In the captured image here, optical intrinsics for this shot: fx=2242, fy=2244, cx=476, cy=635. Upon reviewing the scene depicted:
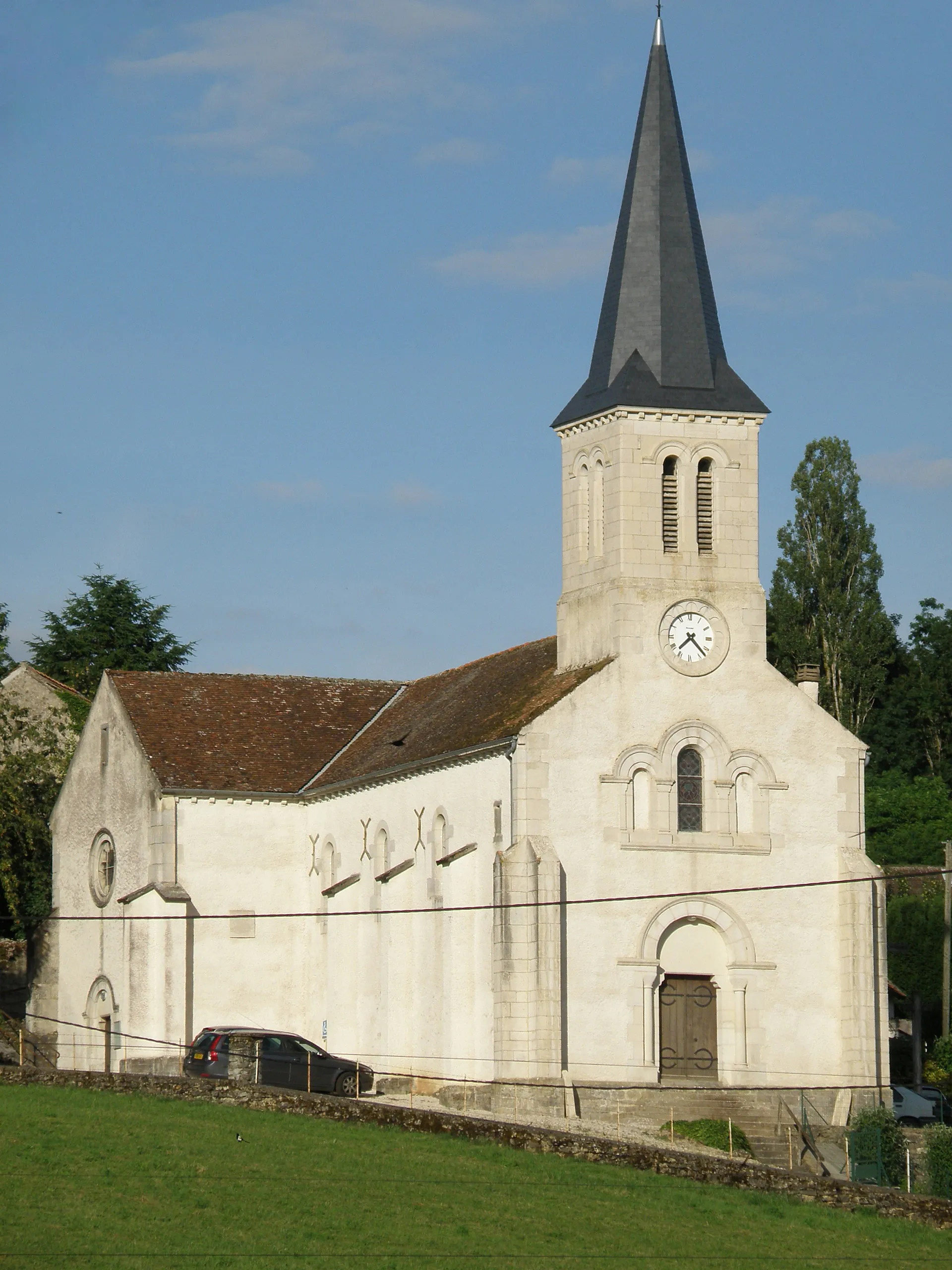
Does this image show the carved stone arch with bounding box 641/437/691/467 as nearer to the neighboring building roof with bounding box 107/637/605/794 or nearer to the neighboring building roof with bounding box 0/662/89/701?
the neighboring building roof with bounding box 107/637/605/794

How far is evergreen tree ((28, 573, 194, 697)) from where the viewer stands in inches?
3282

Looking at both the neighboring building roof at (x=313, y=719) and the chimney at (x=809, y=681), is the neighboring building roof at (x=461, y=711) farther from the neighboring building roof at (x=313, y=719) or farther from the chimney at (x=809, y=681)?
the chimney at (x=809, y=681)

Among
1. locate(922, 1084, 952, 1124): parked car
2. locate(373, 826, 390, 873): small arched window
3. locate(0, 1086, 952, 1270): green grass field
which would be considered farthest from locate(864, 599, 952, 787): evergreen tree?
locate(0, 1086, 952, 1270): green grass field

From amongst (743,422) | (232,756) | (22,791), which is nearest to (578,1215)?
(743,422)

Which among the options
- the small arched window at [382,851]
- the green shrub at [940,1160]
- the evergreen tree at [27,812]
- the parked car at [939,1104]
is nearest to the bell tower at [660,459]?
the small arched window at [382,851]

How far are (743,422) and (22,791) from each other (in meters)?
21.8

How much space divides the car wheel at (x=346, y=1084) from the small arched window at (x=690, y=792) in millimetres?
8509

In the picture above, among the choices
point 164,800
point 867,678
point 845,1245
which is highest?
point 867,678

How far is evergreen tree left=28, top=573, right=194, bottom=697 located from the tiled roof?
911 inches

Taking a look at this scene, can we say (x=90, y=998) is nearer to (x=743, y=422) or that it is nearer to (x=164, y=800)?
(x=164, y=800)

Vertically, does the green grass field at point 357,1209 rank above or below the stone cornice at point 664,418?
below

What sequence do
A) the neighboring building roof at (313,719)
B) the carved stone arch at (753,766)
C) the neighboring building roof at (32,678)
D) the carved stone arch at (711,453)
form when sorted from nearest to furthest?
the carved stone arch at (753,766) → the carved stone arch at (711,453) → the neighboring building roof at (313,719) → the neighboring building roof at (32,678)

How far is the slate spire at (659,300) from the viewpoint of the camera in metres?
48.7

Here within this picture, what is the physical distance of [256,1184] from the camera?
32.4 m
